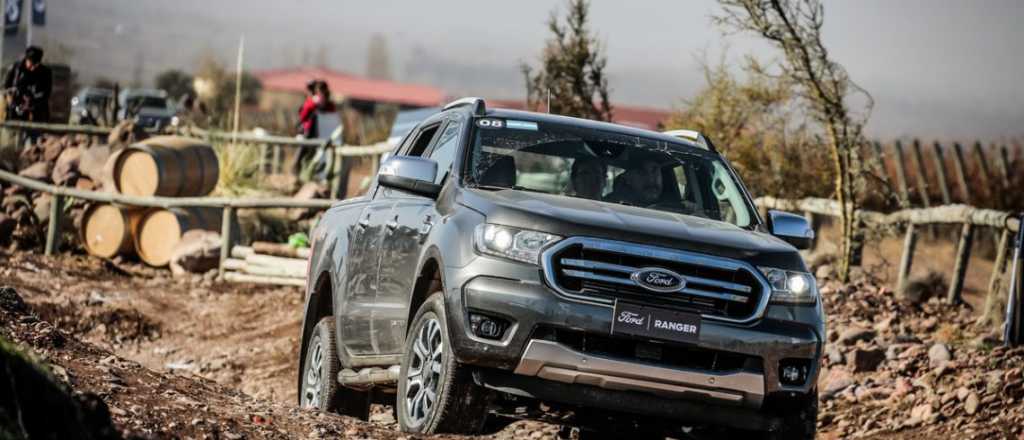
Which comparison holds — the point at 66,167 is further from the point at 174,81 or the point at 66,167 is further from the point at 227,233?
the point at 174,81

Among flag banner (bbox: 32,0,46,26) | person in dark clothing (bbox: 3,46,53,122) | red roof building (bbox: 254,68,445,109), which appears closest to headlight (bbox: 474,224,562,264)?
person in dark clothing (bbox: 3,46,53,122)

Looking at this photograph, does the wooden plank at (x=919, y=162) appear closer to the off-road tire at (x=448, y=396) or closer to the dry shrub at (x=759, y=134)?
the dry shrub at (x=759, y=134)

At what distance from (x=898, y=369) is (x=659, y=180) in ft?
13.3

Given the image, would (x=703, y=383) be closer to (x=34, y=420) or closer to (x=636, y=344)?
(x=636, y=344)

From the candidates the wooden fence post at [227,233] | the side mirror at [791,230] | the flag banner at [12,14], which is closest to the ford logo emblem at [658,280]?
the side mirror at [791,230]

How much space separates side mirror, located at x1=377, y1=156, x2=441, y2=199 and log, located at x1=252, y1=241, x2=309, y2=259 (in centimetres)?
1030

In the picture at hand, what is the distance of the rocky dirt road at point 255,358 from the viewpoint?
24.0 ft

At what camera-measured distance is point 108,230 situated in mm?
20000

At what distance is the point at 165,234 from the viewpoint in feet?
64.2

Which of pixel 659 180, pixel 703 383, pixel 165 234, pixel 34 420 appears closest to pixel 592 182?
pixel 659 180

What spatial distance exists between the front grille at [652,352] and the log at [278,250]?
11.4 metres

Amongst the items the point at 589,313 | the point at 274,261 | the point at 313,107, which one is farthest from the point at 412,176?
the point at 313,107

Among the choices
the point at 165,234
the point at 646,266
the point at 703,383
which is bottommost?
the point at 165,234

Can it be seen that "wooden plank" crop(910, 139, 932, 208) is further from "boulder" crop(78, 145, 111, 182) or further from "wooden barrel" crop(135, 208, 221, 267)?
"wooden barrel" crop(135, 208, 221, 267)
